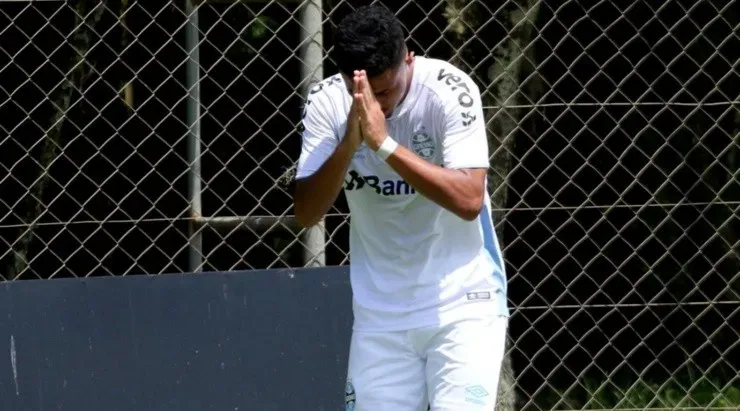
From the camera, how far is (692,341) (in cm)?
573

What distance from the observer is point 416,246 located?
12.2 ft

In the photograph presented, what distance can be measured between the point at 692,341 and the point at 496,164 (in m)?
1.42

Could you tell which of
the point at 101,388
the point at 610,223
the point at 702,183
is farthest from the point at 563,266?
the point at 101,388

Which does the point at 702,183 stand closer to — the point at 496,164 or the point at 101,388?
the point at 496,164

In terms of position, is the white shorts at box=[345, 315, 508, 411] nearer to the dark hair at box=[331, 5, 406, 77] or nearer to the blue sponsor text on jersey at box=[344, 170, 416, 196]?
the blue sponsor text on jersey at box=[344, 170, 416, 196]

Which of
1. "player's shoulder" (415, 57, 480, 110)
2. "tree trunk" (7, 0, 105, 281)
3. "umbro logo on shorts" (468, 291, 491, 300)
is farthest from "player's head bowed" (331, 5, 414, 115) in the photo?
"tree trunk" (7, 0, 105, 281)

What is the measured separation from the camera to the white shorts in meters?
3.64

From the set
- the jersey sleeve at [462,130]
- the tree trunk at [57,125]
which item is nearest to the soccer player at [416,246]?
the jersey sleeve at [462,130]

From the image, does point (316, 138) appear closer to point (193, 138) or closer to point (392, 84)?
point (392, 84)

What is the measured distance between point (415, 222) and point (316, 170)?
1.08 ft

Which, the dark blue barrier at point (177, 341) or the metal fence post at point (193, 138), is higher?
the metal fence post at point (193, 138)

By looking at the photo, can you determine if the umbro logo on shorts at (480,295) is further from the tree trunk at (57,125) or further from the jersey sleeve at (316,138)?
Answer: the tree trunk at (57,125)

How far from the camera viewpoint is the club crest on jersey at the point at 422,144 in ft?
12.1

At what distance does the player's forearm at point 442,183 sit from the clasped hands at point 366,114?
→ 62 millimetres
